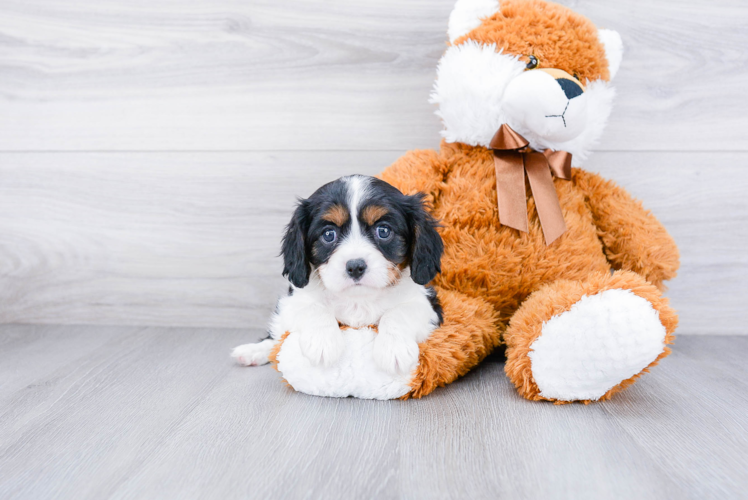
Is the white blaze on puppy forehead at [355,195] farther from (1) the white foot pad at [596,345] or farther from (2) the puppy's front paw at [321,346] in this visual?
(1) the white foot pad at [596,345]

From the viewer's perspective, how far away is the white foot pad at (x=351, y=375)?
4.42ft

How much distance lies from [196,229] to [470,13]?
1291 millimetres

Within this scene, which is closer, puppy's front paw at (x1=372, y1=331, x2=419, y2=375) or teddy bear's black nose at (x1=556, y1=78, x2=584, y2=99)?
puppy's front paw at (x1=372, y1=331, x2=419, y2=375)

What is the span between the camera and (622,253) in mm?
1682

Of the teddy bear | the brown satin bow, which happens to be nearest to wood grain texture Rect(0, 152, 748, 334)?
the teddy bear

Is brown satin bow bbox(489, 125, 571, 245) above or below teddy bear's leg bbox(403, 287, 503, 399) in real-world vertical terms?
above

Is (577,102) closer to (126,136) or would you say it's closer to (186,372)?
(186,372)

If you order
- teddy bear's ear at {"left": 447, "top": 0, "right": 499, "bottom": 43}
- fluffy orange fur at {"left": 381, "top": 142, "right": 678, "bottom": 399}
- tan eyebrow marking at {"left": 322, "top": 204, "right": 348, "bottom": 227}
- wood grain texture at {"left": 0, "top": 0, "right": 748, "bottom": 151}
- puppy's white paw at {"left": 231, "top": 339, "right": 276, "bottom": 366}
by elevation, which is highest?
teddy bear's ear at {"left": 447, "top": 0, "right": 499, "bottom": 43}

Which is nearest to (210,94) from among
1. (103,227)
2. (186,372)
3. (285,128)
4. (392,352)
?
(285,128)

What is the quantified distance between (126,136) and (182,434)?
136cm

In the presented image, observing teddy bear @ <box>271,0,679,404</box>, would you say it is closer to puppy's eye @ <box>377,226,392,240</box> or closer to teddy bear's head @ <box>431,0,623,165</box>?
teddy bear's head @ <box>431,0,623,165</box>

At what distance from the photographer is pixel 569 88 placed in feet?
4.83

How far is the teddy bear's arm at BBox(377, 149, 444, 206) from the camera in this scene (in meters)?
1.63

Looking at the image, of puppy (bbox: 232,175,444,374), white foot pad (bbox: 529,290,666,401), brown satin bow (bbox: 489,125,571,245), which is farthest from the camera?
brown satin bow (bbox: 489,125,571,245)
